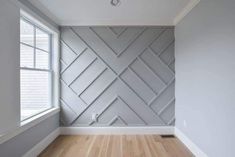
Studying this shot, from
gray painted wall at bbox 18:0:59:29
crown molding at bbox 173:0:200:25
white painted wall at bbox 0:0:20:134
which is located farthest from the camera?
crown molding at bbox 173:0:200:25

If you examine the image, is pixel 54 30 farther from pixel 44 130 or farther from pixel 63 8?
pixel 44 130

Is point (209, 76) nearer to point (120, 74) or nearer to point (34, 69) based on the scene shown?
point (120, 74)

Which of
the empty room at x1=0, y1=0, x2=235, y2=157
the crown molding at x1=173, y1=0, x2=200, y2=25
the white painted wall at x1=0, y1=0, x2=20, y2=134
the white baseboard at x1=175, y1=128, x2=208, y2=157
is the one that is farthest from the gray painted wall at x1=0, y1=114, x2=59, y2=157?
the crown molding at x1=173, y1=0, x2=200, y2=25

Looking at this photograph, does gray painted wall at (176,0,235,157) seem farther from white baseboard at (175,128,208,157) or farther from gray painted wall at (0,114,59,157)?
gray painted wall at (0,114,59,157)

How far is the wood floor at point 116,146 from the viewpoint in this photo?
338cm

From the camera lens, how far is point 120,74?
15.0ft

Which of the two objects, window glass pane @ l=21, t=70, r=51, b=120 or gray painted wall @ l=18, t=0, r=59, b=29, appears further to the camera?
window glass pane @ l=21, t=70, r=51, b=120

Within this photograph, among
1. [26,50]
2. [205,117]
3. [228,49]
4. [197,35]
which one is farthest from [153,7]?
[26,50]

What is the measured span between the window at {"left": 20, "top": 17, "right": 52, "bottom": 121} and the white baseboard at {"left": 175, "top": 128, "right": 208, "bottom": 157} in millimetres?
2611

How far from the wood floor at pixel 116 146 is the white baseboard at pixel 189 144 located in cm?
7

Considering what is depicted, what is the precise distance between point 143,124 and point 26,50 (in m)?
2.73

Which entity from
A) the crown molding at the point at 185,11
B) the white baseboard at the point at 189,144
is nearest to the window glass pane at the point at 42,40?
the crown molding at the point at 185,11

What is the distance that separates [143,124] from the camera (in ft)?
15.0

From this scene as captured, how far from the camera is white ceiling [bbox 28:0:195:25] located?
11.0 feet
